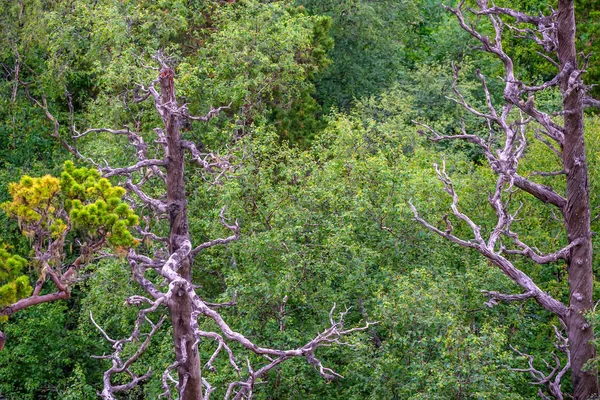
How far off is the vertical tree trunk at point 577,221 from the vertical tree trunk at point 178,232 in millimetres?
6163

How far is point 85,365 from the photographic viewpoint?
2427 centimetres

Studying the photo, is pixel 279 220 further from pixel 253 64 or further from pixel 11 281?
pixel 11 281

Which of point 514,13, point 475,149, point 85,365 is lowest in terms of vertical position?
point 85,365

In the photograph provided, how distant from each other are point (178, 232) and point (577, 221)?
21.3ft

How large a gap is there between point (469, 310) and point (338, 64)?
59.1ft

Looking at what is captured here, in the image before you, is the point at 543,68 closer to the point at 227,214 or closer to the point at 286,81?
the point at 286,81

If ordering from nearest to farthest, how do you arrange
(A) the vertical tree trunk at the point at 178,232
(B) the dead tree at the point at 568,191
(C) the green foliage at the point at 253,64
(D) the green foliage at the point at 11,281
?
(D) the green foliage at the point at 11,281, (A) the vertical tree trunk at the point at 178,232, (B) the dead tree at the point at 568,191, (C) the green foliage at the point at 253,64

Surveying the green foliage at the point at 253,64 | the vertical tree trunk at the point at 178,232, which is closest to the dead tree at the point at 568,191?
the vertical tree trunk at the point at 178,232

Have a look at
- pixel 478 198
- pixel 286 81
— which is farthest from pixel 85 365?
pixel 478 198

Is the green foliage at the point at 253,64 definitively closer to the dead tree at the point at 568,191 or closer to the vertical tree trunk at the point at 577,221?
the dead tree at the point at 568,191

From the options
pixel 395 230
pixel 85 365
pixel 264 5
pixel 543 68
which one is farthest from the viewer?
pixel 543 68

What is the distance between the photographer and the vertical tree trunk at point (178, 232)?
1157 centimetres

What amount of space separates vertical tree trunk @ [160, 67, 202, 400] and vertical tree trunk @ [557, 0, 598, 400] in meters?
6.16

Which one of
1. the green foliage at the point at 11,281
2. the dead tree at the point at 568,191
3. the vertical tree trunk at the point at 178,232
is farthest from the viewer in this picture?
the dead tree at the point at 568,191
